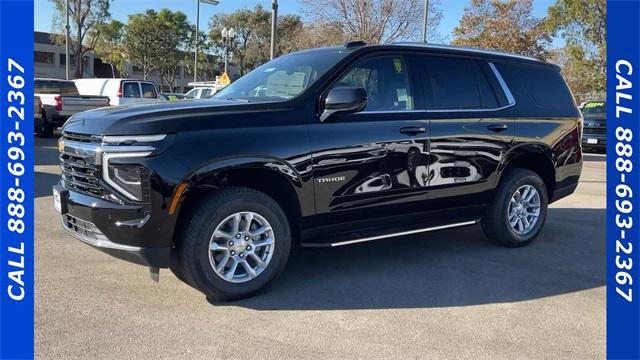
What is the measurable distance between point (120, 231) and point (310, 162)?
1.48m

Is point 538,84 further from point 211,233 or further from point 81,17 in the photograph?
point 81,17

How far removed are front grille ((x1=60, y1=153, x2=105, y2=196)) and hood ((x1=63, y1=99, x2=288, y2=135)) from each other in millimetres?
223

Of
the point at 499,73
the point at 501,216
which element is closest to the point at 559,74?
the point at 499,73

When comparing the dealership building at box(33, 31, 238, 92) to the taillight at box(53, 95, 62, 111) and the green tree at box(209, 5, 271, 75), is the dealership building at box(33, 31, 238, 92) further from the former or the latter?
the taillight at box(53, 95, 62, 111)

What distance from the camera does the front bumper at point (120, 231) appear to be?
3.84 meters

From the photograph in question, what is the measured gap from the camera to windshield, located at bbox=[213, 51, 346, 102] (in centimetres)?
475

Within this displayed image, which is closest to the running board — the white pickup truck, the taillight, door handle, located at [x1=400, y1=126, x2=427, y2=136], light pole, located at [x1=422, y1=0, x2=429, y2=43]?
door handle, located at [x1=400, y1=126, x2=427, y2=136]

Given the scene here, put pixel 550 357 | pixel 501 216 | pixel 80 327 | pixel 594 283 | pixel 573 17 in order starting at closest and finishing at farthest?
1. pixel 550 357
2. pixel 80 327
3. pixel 594 283
4. pixel 501 216
5. pixel 573 17

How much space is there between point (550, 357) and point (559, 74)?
4.06m

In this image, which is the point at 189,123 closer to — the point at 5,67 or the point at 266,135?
the point at 266,135

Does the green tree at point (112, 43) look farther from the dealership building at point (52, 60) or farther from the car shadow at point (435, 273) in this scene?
the car shadow at point (435, 273)

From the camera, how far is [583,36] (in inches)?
1531

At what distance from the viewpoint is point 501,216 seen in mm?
5824

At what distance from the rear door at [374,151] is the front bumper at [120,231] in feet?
4.36
